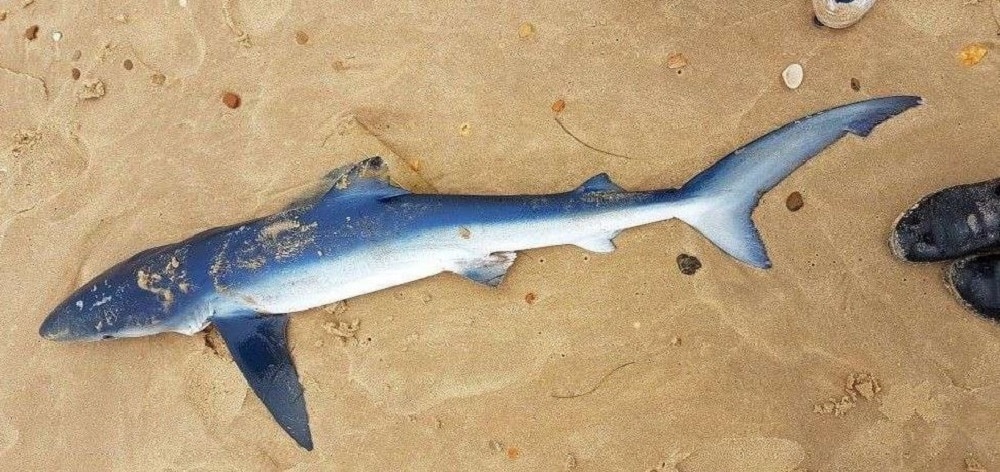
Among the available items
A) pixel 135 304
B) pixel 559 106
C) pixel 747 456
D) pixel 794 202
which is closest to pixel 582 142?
pixel 559 106

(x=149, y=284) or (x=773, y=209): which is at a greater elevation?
(x=773, y=209)

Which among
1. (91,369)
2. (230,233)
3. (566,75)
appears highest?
(566,75)

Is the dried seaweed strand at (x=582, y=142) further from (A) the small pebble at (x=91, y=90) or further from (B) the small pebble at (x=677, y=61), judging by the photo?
(A) the small pebble at (x=91, y=90)

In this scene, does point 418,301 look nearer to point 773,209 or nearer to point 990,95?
point 773,209

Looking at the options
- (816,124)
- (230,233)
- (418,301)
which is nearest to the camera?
(816,124)

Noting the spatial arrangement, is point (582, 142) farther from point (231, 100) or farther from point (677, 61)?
point (231, 100)

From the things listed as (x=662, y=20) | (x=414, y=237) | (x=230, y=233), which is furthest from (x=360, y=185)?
(x=662, y=20)
